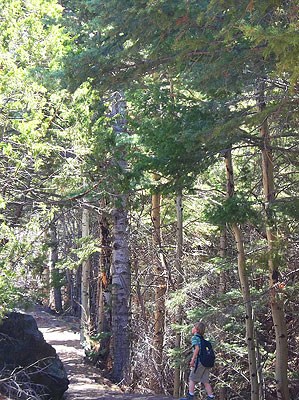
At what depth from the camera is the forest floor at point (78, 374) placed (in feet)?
31.9

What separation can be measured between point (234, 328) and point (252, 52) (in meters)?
7.22

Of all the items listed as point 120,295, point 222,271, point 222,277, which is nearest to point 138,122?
point 120,295

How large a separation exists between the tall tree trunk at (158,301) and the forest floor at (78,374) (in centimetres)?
166

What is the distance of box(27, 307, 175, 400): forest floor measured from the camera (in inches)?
383

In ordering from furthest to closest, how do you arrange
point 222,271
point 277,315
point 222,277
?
point 222,277, point 222,271, point 277,315

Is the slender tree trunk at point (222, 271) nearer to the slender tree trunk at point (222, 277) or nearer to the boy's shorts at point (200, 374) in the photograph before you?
the slender tree trunk at point (222, 277)

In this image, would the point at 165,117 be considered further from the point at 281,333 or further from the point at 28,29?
the point at 281,333

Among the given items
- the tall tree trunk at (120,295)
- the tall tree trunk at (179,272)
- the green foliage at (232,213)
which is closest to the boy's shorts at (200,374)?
the green foliage at (232,213)

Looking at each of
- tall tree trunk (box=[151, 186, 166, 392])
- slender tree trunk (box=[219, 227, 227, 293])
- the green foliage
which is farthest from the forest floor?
slender tree trunk (box=[219, 227, 227, 293])

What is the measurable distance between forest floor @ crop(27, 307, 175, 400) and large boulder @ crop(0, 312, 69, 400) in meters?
0.56

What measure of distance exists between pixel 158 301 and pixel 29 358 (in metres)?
6.33

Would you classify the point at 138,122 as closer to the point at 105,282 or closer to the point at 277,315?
the point at 277,315

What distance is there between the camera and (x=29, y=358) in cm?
927

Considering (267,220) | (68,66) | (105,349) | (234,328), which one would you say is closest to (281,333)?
(234,328)
